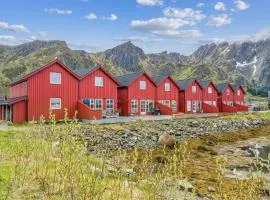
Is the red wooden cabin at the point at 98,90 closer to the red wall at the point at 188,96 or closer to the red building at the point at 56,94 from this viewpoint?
the red building at the point at 56,94

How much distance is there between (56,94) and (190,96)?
29032mm

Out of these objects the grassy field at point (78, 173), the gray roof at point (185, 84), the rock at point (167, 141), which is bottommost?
the rock at point (167, 141)

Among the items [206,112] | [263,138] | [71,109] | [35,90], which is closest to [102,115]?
[71,109]

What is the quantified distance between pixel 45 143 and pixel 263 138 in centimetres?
3834

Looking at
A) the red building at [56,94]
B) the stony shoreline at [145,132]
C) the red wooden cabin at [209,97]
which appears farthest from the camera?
the red wooden cabin at [209,97]

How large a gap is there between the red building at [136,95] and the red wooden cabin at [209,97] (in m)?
14.6

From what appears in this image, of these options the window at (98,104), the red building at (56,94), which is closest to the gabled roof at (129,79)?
the red building at (56,94)

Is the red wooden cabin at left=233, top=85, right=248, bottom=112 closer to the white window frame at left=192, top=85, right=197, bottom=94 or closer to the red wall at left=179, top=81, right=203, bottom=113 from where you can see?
the red wall at left=179, top=81, right=203, bottom=113

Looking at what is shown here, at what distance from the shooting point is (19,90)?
45.6 meters


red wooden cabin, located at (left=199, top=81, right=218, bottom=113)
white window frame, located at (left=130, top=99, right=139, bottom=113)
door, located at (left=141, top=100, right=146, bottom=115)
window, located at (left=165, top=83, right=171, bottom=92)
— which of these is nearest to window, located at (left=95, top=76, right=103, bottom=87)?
white window frame, located at (left=130, top=99, right=139, bottom=113)

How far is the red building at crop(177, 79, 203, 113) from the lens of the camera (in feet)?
216

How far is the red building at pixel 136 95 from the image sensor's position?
2147 inches

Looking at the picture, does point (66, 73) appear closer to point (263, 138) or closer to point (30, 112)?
point (30, 112)

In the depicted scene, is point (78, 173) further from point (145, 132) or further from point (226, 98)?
point (226, 98)
